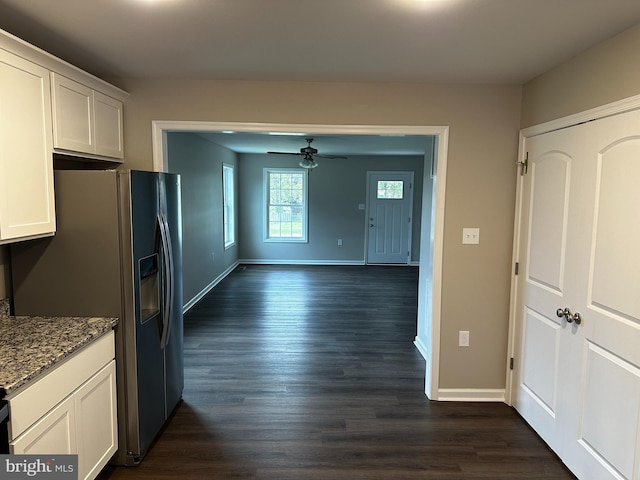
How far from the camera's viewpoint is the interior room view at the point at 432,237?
1.83 meters

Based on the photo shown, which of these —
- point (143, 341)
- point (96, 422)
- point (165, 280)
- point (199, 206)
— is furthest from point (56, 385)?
point (199, 206)

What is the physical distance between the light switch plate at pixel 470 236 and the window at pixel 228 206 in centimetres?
495

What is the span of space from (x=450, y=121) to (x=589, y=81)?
2.93ft

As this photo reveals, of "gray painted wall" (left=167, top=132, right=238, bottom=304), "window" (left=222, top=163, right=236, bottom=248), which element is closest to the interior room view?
"gray painted wall" (left=167, top=132, right=238, bottom=304)

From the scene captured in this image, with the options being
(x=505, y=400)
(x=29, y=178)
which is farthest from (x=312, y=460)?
(x=29, y=178)

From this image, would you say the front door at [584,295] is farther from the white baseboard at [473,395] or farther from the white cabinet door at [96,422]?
the white cabinet door at [96,422]

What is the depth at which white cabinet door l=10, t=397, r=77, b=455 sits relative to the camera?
60.4 inches

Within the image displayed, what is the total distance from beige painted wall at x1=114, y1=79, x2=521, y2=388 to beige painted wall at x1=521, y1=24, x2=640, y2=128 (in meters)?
0.27

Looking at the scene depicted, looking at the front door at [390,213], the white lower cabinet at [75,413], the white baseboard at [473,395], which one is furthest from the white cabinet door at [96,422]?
the front door at [390,213]

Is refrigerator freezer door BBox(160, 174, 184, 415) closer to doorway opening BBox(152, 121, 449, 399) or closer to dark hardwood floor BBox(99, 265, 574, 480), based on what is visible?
dark hardwood floor BBox(99, 265, 574, 480)

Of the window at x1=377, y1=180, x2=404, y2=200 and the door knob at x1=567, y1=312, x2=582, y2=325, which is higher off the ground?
the window at x1=377, y1=180, x2=404, y2=200

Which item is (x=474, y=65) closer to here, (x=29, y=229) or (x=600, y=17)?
(x=600, y=17)

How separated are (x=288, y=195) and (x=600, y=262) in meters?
7.07

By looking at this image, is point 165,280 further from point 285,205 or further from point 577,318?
point 285,205
